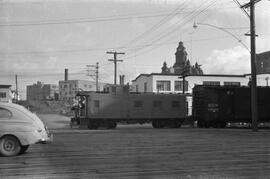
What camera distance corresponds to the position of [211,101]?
1548 inches

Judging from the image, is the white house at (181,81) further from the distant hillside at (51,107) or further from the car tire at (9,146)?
the car tire at (9,146)

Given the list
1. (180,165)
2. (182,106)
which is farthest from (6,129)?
(182,106)

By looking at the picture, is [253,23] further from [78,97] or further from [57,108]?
[57,108]

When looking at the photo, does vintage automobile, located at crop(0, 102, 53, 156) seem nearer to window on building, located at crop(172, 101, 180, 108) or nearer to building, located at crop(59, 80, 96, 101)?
window on building, located at crop(172, 101, 180, 108)

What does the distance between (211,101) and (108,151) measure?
83.6ft

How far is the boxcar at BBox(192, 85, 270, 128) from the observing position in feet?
128

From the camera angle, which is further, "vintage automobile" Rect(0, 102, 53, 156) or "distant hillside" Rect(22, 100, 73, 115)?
"distant hillside" Rect(22, 100, 73, 115)

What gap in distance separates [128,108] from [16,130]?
27655mm

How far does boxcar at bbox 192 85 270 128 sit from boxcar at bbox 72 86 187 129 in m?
Result: 3.31

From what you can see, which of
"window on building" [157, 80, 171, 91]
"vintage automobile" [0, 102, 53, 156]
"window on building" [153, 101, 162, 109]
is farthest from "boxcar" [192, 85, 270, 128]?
"window on building" [157, 80, 171, 91]

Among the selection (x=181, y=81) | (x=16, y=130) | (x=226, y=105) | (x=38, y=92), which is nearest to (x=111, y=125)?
(x=226, y=105)

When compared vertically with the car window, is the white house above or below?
above

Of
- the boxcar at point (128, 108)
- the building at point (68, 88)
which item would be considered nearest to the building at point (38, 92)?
the building at point (68, 88)

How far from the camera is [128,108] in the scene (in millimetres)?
41469
